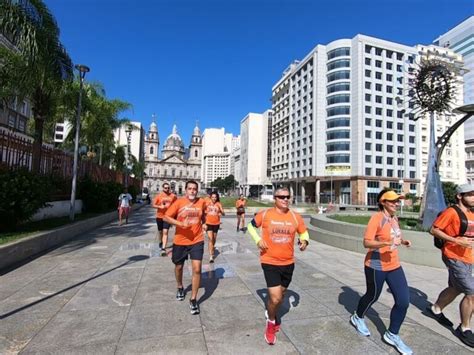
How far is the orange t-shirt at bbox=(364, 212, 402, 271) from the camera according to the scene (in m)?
3.31

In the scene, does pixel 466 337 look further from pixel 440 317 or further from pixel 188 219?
pixel 188 219

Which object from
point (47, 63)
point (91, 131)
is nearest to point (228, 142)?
point (91, 131)

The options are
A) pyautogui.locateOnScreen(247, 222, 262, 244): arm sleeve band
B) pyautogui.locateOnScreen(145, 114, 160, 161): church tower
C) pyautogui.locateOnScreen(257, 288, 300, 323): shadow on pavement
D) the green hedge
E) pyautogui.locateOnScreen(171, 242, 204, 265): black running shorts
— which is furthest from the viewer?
pyautogui.locateOnScreen(145, 114, 160, 161): church tower

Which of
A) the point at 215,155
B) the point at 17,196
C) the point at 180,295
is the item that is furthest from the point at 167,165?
the point at 180,295

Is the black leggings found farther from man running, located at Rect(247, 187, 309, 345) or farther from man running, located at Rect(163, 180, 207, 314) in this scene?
man running, located at Rect(163, 180, 207, 314)

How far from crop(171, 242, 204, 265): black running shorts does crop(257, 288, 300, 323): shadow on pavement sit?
1.25 meters

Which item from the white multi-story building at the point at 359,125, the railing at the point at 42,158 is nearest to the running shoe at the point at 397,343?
the railing at the point at 42,158

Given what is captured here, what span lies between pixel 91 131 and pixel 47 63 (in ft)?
40.4

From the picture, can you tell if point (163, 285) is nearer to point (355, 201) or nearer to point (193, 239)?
point (193, 239)

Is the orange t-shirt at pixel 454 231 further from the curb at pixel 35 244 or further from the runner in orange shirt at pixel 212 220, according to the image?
the curb at pixel 35 244

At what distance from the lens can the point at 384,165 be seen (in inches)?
2287

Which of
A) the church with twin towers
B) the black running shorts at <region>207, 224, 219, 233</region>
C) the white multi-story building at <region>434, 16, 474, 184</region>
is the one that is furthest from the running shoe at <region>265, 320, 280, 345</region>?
the church with twin towers

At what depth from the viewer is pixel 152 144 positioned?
5044 inches

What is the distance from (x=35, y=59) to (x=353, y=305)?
11.6 metres
